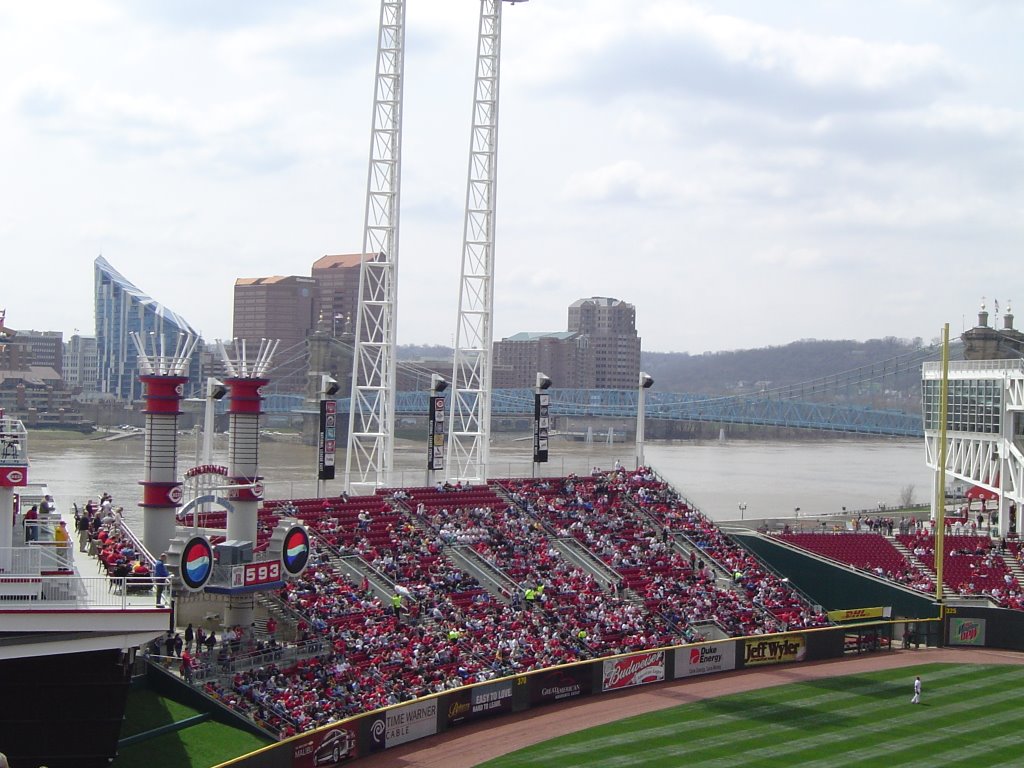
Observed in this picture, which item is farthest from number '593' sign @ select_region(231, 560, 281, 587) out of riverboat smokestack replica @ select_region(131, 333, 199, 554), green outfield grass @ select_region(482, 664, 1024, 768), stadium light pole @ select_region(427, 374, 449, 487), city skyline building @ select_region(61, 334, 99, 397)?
city skyline building @ select_region(61, 334, 99, 397)

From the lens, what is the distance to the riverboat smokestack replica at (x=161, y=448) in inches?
1030

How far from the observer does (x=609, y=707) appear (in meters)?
29.9

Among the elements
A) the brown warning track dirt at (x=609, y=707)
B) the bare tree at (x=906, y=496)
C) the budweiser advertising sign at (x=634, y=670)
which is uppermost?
the bare tree at (x=906, y=496)

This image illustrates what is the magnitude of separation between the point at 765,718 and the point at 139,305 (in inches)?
7131

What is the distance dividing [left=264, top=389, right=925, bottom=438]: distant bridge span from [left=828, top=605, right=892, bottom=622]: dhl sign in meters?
74.8

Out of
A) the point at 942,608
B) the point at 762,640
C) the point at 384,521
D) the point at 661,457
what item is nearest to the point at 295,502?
the point at 384,521

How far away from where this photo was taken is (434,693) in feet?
88.8

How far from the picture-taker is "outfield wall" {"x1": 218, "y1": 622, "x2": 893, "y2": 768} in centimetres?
2358

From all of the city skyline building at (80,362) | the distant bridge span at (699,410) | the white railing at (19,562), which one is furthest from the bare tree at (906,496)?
the city skyline building at (80,362)

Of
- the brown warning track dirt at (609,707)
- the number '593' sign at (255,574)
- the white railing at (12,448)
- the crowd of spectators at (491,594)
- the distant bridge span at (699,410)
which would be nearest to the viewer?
the white railing at (12,448)

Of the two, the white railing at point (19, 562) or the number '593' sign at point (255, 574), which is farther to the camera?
the number '593' sign at point (255, 574)

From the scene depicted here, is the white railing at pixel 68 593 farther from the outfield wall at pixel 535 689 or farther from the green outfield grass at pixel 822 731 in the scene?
the green outfield grass at pixel 822 731

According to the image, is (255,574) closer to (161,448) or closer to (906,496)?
(161,448)

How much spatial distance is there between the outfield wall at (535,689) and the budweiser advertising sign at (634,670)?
0.02 m
